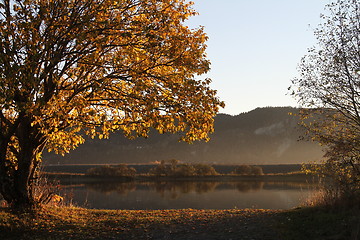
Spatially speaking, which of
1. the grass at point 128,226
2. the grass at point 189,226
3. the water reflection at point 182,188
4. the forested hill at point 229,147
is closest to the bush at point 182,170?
the water reflection at point 182,188

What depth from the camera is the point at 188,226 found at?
534 inches

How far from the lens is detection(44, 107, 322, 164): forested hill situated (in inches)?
4847

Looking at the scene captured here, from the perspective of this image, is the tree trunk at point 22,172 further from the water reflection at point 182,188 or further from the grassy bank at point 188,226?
the water reflection at point 182,188

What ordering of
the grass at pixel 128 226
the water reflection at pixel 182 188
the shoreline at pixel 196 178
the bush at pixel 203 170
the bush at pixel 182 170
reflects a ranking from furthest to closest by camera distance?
the bush at pixel 203 170 → the bush at pixel 182 170 → the shoreline at pixel 196 178 → the water reflection at pixel 182 188 → the grass at pixel 128 226

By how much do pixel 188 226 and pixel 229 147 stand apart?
119 metres

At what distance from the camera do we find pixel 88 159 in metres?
125

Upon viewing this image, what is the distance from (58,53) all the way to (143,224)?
24.5 feet

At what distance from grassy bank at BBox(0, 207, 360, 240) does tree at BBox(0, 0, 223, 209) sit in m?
1.80

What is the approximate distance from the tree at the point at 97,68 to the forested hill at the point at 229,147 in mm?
105506

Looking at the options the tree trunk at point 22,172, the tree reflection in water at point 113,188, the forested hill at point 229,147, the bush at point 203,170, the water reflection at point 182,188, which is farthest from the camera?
the forested hill at point 229,147

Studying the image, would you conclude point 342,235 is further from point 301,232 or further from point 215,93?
point 215,93

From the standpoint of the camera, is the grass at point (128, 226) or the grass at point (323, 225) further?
the grass at point (128, 226)

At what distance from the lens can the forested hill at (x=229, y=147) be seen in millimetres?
123125

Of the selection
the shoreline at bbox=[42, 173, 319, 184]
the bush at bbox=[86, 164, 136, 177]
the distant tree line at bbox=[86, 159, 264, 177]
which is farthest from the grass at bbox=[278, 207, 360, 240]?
the bush at bbox=[86, 164, 136, 177]
